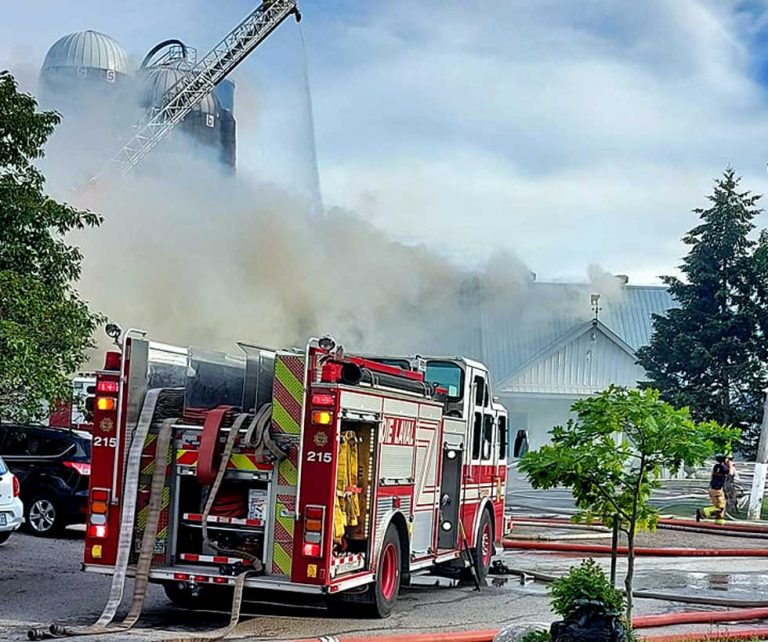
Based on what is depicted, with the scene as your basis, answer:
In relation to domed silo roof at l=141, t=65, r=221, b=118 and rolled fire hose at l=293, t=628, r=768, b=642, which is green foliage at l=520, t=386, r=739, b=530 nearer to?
rolled fire hose at l=293, t=628, r=768, b=642

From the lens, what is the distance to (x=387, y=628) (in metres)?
9.76

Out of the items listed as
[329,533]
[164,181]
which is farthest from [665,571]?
[164,181]

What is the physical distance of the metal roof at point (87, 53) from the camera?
36.2 meters

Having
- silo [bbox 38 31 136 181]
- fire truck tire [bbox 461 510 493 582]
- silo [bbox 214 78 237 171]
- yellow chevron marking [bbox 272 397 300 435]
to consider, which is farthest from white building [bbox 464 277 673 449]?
yellow chevron marking [bbox 272 397 300 435]

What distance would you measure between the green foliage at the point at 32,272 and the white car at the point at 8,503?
1.08 meters

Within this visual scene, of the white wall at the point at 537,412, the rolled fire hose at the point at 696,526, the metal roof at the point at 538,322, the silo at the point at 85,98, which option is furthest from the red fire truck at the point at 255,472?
the white wall at the point at 537,412

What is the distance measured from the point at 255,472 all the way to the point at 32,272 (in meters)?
6.82

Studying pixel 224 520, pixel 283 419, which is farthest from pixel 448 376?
pixel 224 520

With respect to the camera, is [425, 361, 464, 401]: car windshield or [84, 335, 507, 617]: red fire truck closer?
[84, 335, 507, 617]: red fire truck

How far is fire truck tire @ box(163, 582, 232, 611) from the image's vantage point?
1048cm

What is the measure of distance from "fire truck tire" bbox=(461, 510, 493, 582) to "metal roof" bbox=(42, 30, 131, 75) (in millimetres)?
26733

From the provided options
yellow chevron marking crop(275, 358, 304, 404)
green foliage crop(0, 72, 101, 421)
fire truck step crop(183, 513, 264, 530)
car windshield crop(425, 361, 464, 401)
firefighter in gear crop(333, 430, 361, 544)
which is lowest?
fire truck step crop(183, 513, 264, 530)

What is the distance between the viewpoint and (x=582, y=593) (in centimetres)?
681

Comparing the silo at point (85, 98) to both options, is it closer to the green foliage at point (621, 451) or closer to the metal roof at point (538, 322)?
the metal roof at point (538, 322)
